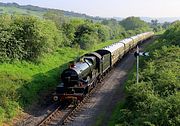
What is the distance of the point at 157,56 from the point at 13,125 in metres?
20.3

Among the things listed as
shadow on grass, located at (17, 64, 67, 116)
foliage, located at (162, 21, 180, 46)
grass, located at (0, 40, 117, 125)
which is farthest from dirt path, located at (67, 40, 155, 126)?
foliage, located at (162, 21, 180, 46)

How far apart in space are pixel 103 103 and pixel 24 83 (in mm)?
7859

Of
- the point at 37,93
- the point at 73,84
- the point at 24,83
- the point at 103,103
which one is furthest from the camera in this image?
the point at 24,83

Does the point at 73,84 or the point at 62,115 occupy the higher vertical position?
the point at 73,84

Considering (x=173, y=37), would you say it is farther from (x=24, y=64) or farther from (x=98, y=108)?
(x=98, y=108)

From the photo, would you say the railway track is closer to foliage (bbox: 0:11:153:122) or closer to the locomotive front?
the locomotive front

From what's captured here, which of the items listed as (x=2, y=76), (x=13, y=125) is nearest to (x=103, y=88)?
(x=2, y=76)

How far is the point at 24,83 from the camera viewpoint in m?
31.7

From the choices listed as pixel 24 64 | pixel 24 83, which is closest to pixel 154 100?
pixel 24 83

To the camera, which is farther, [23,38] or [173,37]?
[173,37]

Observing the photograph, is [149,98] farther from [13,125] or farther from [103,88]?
[103,88]

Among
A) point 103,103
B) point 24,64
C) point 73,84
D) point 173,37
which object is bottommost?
point 103,103

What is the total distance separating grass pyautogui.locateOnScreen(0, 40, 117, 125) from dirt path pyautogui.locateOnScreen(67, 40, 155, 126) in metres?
4.91

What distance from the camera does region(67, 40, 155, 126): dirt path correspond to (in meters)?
25.3
